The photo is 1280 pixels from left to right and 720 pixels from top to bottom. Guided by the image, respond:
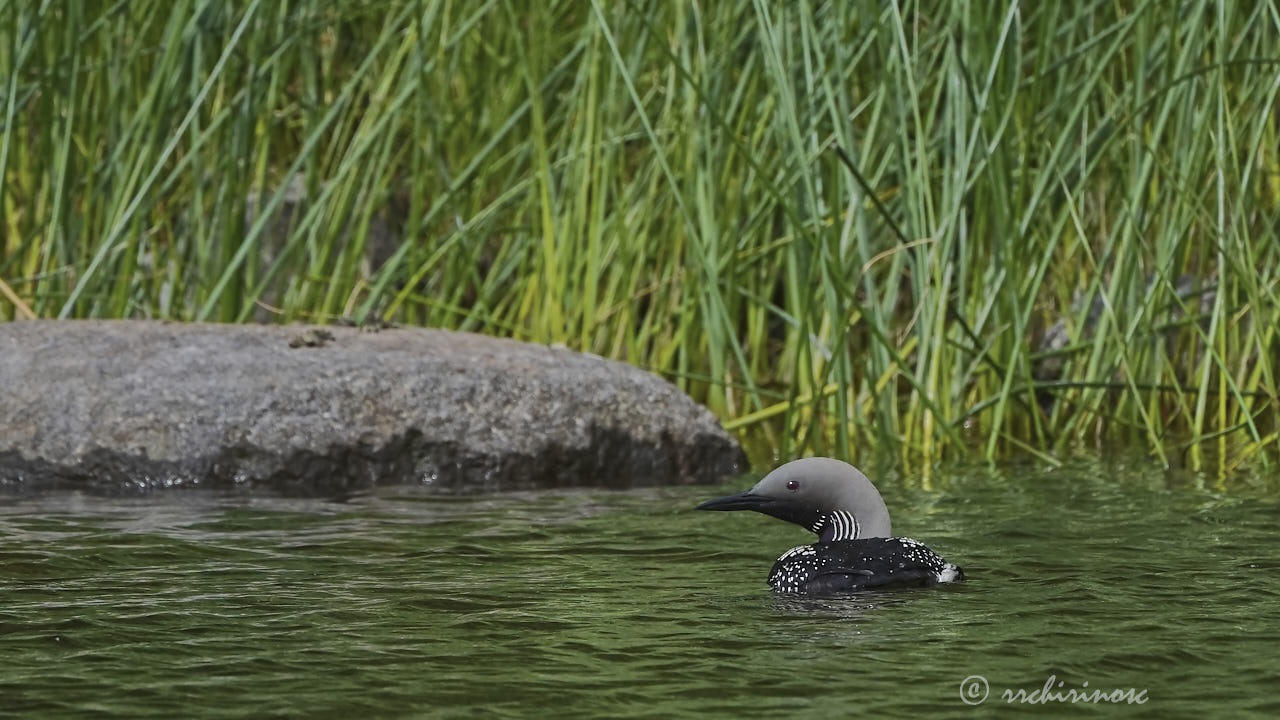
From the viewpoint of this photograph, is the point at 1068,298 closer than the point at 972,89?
No

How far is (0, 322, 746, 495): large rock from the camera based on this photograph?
5.85 meters

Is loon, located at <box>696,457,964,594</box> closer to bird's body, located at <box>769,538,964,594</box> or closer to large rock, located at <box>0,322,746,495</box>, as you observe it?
bird's body, located at <box>769,538,964,594</box>

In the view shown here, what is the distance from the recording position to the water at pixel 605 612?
2824 mm

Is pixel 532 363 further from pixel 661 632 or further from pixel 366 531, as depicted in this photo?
pixel 661 632

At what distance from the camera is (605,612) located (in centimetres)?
352

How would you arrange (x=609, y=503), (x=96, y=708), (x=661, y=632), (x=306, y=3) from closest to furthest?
(x=96, y=708)
(x=661, y=632)
(x=609, y=503)
(x=306, y=3)

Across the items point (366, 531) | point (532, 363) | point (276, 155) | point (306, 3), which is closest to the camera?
point (366, 531)

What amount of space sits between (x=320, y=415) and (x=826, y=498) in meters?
2.43

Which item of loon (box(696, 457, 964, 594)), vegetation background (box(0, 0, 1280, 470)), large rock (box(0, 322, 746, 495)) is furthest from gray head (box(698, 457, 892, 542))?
large rock (box(0, 322, 746, 495))

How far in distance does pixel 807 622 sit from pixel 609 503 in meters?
2.08

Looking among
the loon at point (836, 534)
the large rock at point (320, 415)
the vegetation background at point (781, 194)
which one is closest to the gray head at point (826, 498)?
the loon at point (836, 534)

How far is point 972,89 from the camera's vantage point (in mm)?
5574

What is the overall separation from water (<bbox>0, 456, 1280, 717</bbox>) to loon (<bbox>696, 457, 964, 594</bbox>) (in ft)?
0.19

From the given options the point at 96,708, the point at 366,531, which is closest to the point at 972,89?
the point at 366,531
